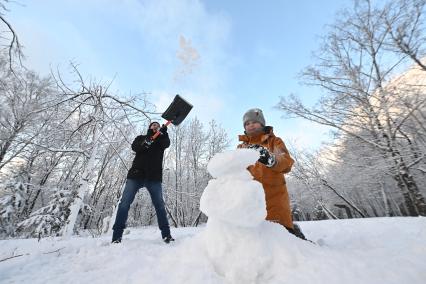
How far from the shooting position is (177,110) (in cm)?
433

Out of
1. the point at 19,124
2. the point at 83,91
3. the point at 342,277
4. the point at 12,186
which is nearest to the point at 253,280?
the point at 342,277

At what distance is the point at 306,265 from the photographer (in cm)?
143

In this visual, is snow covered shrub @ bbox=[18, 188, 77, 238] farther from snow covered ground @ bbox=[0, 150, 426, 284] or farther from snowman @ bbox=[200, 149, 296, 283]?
snowman @ bbox=[200, 149, 296, 283]

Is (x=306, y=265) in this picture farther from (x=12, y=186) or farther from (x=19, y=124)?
(x=12, y=186)

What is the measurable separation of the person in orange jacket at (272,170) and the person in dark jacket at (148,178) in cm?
154

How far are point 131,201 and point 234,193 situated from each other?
239 centimetres

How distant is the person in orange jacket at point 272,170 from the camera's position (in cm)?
231

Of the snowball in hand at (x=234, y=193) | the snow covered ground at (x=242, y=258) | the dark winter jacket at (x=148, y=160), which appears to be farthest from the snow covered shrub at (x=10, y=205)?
the snowball in hand at (x=234, y=193)

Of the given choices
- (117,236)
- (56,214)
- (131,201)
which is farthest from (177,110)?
(56,214)

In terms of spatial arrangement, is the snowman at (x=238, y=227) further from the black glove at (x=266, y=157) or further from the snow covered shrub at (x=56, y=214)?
the snow covered shrub at (x=56, y=214)

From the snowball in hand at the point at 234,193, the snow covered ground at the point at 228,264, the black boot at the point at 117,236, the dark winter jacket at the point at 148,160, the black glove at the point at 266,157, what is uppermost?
the dark winter jacket at the point at 148,160

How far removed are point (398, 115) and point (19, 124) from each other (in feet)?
56.8

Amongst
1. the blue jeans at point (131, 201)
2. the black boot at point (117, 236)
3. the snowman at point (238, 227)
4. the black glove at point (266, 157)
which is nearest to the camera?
the snowman at point (238, 227)

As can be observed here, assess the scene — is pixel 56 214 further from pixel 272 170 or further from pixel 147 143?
pixel 272 170
